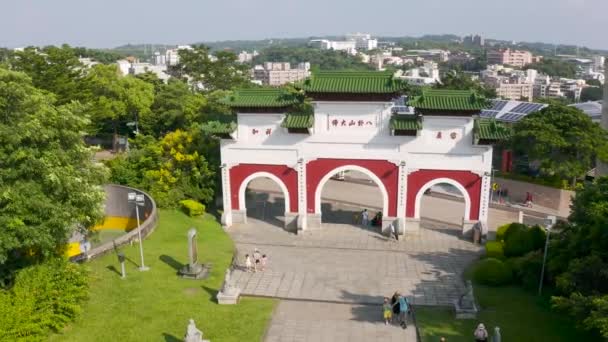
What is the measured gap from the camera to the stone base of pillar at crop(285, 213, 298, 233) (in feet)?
89.3

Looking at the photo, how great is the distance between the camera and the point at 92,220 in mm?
18328

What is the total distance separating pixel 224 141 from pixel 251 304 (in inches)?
423

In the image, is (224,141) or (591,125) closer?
(224,141)

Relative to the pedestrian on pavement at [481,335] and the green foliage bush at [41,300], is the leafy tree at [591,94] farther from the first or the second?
the green foliage bush at [41,300]

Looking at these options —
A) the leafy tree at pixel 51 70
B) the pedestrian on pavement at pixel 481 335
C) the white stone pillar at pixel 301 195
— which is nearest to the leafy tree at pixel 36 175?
the white stone pillar at pixel 301 195

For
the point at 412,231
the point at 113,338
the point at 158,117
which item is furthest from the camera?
the point at 158,117

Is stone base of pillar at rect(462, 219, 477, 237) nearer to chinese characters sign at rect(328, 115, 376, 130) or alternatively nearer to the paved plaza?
the paved plaza

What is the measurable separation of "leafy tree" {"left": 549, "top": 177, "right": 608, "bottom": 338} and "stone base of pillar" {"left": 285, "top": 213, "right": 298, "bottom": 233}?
41.4 feet

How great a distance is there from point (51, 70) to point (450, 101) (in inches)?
1219

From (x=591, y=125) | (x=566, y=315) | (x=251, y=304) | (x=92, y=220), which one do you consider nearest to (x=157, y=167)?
(x=92, y=220)

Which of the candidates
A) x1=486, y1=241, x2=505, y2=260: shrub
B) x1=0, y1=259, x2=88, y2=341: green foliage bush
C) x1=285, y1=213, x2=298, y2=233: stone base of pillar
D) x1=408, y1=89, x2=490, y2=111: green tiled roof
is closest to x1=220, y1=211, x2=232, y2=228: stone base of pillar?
x1=285, y1=213, x2=298, y2=233: stone base of pillar

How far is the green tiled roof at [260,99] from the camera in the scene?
2588cm

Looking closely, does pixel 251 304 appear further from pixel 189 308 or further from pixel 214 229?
pixel 214 229

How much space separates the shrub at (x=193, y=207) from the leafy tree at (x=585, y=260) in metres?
17.3
